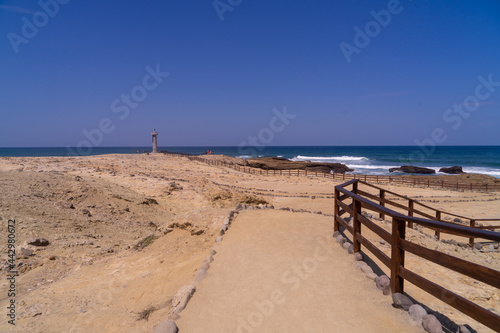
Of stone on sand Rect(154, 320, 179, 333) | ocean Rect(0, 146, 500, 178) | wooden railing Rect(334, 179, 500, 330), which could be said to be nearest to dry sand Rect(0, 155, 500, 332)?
stone on sand Rect(154, 320, 179, 333)

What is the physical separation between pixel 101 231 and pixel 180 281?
6343 millimetres

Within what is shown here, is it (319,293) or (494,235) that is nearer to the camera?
(494,235)

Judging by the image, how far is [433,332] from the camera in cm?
317

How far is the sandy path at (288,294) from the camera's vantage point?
3607 mm

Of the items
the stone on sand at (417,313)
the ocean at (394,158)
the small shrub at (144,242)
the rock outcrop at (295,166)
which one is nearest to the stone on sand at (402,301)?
the stone on sand at (417,313)

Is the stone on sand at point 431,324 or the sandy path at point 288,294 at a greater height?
the stone on sand at point 431,324

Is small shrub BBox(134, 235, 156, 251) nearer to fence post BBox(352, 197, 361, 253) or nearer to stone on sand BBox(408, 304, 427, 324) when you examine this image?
fence post BBox(352, 197, 361, 253)

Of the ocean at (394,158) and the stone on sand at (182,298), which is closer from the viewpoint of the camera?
the stone on sand at (182,298)

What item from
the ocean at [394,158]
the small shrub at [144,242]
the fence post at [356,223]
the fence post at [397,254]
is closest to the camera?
the fence post at [397,254]

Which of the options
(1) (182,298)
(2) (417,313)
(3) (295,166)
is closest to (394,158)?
(3) (295,166)

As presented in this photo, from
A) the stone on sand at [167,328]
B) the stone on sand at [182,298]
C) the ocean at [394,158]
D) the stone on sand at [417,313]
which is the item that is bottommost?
the ocean at [394,158]

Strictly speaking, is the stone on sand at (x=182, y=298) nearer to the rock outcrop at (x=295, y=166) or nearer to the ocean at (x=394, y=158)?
the rock outcrop at (x=295, y=166)

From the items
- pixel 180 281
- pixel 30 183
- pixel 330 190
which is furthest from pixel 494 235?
pixel 330 190

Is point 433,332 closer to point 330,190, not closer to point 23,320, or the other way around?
point 23,320
